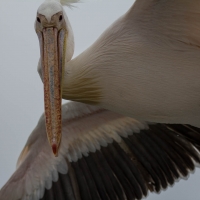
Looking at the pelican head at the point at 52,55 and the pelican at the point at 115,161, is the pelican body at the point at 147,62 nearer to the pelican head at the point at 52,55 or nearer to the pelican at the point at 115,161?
Result: the pelican head at the point at 52,55

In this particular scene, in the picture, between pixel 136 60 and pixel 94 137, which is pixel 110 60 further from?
pixel 94 137

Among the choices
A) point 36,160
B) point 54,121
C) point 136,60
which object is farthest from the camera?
point 36,160

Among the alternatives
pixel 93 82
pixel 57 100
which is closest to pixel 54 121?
pixel 57 100

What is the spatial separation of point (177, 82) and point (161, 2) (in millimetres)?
392

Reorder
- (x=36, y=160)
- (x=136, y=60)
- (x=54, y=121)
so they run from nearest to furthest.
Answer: (x=54, y=121) → (x=136, y=60) → (x=36, y=160)

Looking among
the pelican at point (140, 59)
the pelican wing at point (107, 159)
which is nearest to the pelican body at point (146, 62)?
the pelican at point (140, 59)

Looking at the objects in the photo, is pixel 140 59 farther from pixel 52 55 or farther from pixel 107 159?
pixel 107 159

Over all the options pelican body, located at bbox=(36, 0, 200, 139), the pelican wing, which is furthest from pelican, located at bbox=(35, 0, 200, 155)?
the pelican wing

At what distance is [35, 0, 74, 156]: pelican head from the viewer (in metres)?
2.73

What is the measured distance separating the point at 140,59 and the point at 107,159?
3.65 ft

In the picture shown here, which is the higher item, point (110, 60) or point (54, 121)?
point (110, 60)

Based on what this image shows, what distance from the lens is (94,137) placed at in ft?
12.6

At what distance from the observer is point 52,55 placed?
2818 millimetres

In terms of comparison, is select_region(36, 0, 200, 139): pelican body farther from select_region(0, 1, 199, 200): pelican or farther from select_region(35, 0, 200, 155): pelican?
select_region(0, 1, 199, 200): pelican
